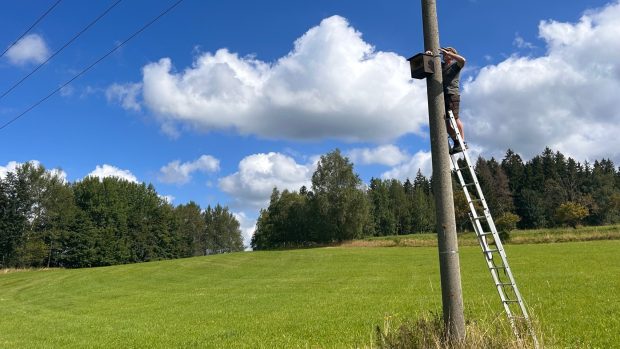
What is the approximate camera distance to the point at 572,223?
102 m

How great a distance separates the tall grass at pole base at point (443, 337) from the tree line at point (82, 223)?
90.4 metres

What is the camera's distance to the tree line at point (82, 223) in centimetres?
8238

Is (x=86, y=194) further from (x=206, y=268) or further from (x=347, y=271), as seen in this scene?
(x=347, y=271)

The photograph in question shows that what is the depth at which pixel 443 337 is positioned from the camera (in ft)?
19.7

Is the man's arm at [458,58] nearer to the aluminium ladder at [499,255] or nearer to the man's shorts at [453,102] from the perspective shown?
the man's shorts at [453,102]

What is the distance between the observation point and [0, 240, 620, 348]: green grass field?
1231cm

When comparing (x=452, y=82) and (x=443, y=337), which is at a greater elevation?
(x=452, y=82)

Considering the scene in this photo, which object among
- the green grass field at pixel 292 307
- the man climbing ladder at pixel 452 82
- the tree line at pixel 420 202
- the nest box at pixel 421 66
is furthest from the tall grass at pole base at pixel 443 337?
the tree line at pixel 420 202

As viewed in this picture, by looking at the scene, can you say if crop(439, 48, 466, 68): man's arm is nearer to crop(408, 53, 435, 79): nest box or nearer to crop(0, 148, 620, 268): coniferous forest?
crop(408, 53, 435, 79): nest box

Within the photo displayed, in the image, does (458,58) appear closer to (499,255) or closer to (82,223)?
(499,255)

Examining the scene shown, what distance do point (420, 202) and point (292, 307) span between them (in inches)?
5204

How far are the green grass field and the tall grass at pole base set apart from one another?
50cm

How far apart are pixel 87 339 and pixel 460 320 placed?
14.6 m

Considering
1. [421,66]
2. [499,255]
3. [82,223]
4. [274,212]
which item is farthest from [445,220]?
[274,212]
